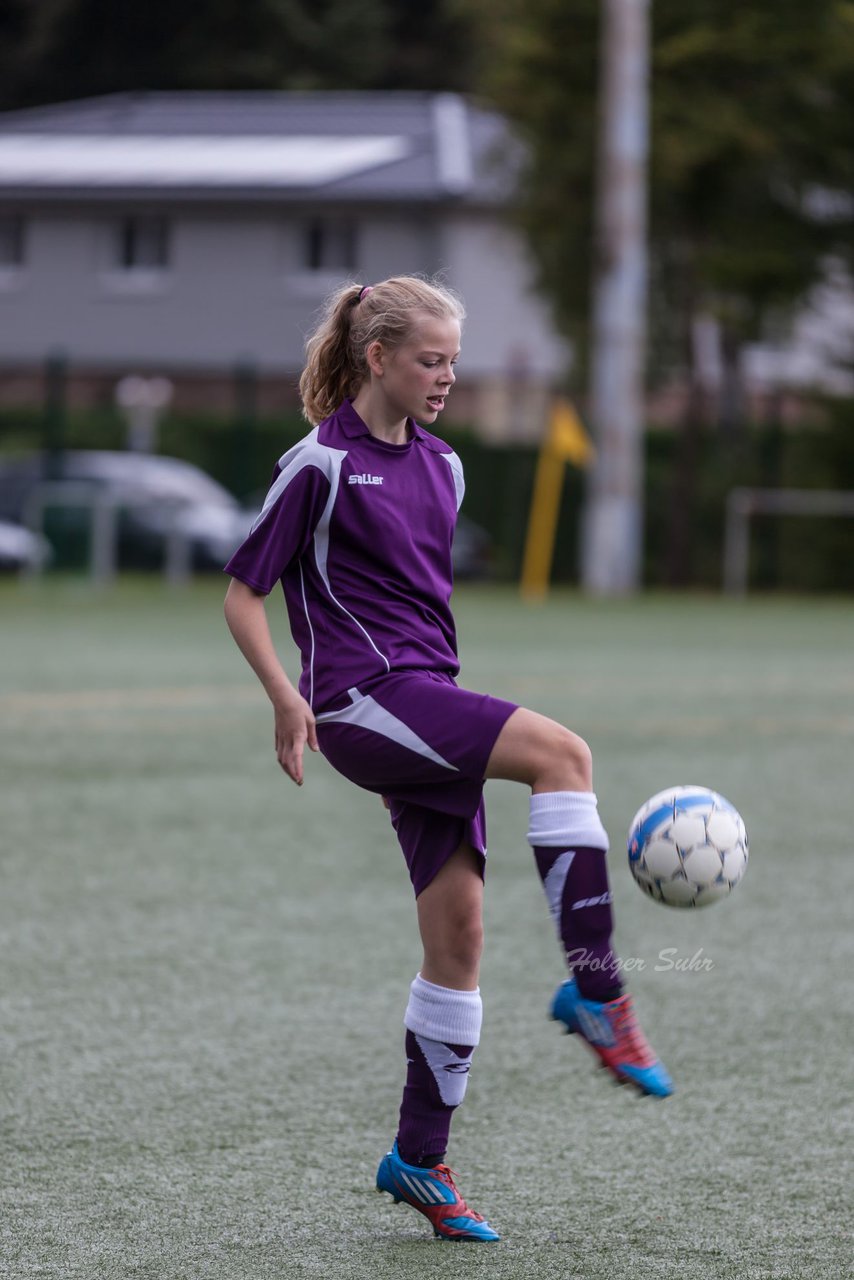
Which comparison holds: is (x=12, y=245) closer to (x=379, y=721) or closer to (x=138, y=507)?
(x=138, y=507)

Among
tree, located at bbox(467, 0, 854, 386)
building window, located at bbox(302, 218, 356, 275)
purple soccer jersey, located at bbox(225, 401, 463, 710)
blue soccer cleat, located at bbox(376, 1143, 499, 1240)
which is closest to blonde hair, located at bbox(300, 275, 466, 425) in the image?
purple soccer jersey, located at bbox(225, 401, 463, 710)

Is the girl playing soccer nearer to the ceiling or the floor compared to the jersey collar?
nearer to the floor

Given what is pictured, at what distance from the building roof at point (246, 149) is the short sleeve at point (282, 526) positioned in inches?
1500

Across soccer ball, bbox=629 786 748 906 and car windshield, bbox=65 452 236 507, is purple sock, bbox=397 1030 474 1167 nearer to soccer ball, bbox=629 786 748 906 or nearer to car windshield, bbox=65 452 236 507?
soccer ball, bbox=629 786 748 906

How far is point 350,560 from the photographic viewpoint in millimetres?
3551

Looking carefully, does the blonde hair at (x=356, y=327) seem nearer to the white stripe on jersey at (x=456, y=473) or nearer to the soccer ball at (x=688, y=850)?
the white stripe on jersey at (x=456, y=473)

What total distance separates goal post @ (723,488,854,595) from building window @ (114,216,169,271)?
22.1 meters

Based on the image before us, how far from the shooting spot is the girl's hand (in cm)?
339

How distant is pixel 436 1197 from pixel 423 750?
31.6 inches

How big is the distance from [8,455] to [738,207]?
9.82 metres

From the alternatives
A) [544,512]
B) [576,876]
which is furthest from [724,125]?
[576,876]

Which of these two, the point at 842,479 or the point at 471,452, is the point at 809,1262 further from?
the point at 471,452

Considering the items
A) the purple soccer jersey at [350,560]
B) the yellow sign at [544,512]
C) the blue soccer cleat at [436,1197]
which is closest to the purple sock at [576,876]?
the purple soccer jersey at [350,560]

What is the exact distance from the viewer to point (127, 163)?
43625 mm
